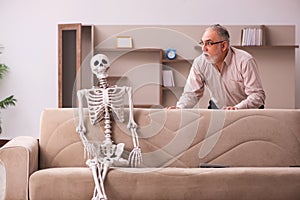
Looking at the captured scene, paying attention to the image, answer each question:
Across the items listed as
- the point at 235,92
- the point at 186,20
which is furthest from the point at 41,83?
the point at 235,92

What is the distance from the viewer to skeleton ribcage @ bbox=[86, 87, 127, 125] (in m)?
3.58

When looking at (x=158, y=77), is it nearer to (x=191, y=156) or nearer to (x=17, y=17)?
(x=17, y=17)

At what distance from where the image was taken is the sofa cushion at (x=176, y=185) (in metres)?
3.18

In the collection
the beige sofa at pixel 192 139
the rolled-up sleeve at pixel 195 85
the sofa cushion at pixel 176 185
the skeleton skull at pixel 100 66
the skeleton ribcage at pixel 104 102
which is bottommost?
the sofa cushion at pixel 176 185

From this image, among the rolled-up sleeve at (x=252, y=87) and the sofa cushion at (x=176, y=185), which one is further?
the rolled-up sleeve at (x=252, y=87)

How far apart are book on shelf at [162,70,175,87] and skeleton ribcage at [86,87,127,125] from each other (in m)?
3.79

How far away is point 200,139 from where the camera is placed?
361 cm

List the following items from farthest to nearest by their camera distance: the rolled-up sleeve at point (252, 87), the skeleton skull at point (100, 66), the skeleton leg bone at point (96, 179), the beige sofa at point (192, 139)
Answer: the rolled-up sleeve at point (252, 87) → the skeleton skull at point (100, 66) → the beige sofa at point (192, 139) → the skeleton leg bone at point (96, 179)

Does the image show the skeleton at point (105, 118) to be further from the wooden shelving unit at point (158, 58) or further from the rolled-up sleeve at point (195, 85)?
the wooden shelving unit at point (158, 58)

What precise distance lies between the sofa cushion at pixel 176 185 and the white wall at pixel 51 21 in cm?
466

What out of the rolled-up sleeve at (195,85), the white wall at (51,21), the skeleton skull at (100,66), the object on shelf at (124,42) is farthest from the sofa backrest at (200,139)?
the white wall at (51,21)

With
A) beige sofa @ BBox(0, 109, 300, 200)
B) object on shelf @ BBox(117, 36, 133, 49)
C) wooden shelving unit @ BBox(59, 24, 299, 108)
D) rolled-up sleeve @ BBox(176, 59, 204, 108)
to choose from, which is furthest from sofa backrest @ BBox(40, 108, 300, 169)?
object on shelf @ BBox(117, 36, 133, 49)

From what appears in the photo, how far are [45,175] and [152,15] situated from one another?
15.6 ft

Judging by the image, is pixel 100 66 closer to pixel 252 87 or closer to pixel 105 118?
Answer: pixel 105 118
